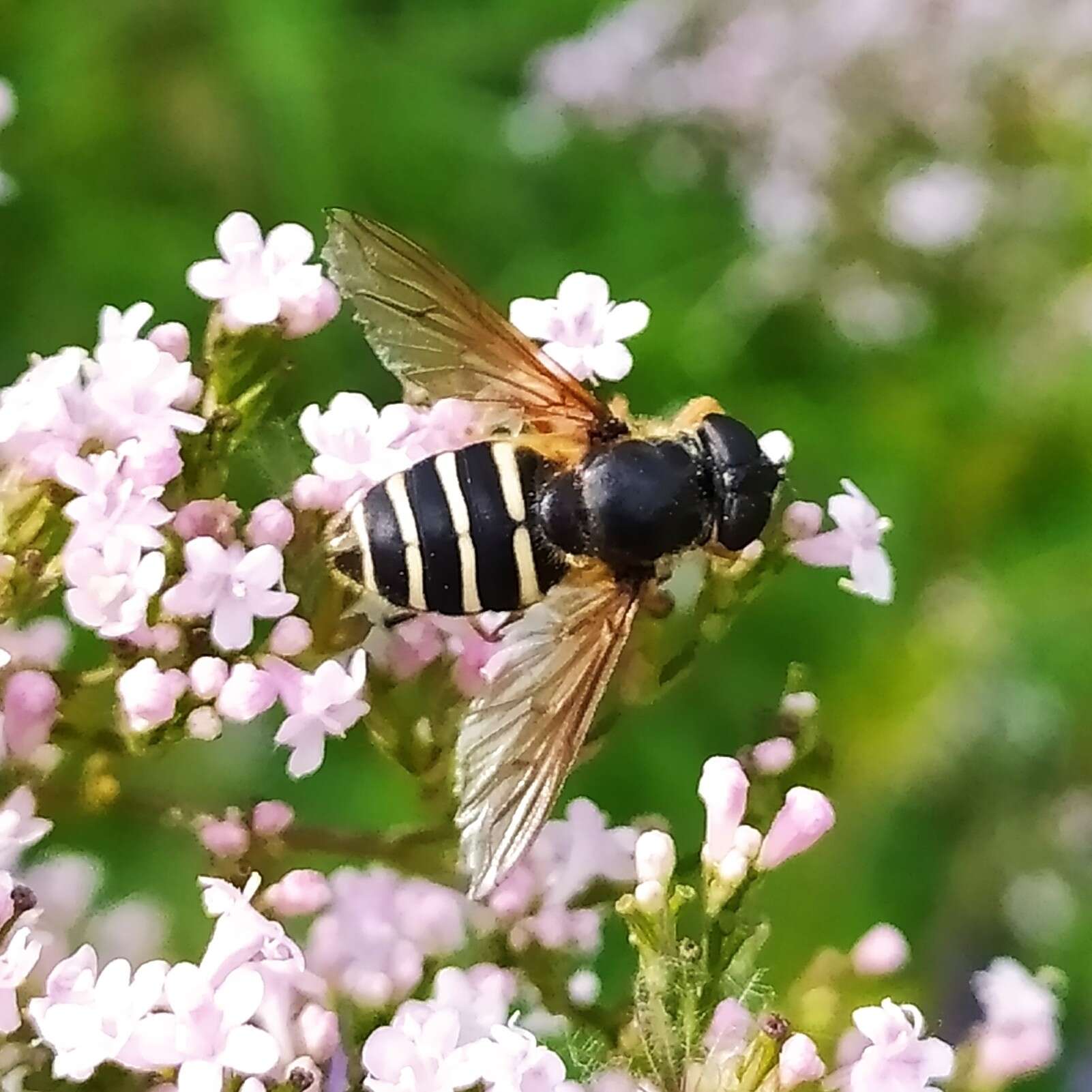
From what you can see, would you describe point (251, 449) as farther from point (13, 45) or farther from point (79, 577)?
point (13, 45)

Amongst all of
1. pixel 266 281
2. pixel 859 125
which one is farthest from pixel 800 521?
pixel 859 125

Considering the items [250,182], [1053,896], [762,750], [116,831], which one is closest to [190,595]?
[762,750]

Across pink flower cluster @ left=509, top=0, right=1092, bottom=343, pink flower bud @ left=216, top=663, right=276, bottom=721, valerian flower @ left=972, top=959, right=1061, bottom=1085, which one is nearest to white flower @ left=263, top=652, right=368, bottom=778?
pink flower bud @ left=216, top=663, right=276, bottom=721

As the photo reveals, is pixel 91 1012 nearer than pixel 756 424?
Yes

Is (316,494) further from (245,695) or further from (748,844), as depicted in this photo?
(748,844)

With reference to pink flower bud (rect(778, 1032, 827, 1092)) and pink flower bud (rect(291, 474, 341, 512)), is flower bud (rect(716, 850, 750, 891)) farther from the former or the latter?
pink flower bud (rect(291, 474, 341, 512))

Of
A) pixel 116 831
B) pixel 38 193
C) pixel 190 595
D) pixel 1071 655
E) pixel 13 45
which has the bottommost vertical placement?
pixel 116 831
